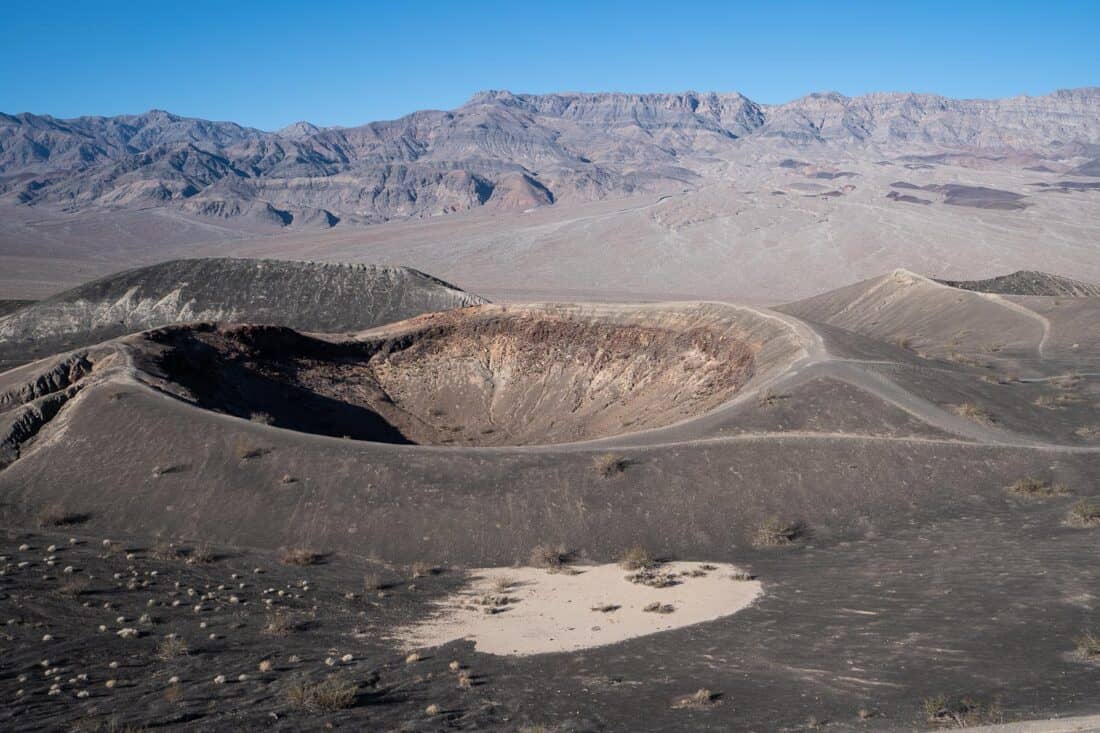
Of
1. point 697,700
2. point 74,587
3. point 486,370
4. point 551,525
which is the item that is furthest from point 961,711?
point 486,370

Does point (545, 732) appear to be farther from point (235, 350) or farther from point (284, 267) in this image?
point (284, 267)

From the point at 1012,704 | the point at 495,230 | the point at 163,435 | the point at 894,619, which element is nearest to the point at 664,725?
the point at 1012,704

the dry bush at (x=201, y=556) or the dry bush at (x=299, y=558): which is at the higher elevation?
the dry bush at (x=201, y=556)

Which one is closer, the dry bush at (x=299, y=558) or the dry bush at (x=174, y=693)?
the dry bush at (x=174, y=693)

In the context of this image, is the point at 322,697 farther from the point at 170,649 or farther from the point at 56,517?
the point at 56,517

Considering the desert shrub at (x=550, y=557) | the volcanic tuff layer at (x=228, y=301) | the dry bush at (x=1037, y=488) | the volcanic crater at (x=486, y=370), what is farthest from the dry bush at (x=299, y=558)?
the volcanic tuff layer at (x=228, y=301)

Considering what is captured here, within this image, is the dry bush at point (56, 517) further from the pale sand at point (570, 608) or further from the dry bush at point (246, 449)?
the pale sand at point (570, 608)
